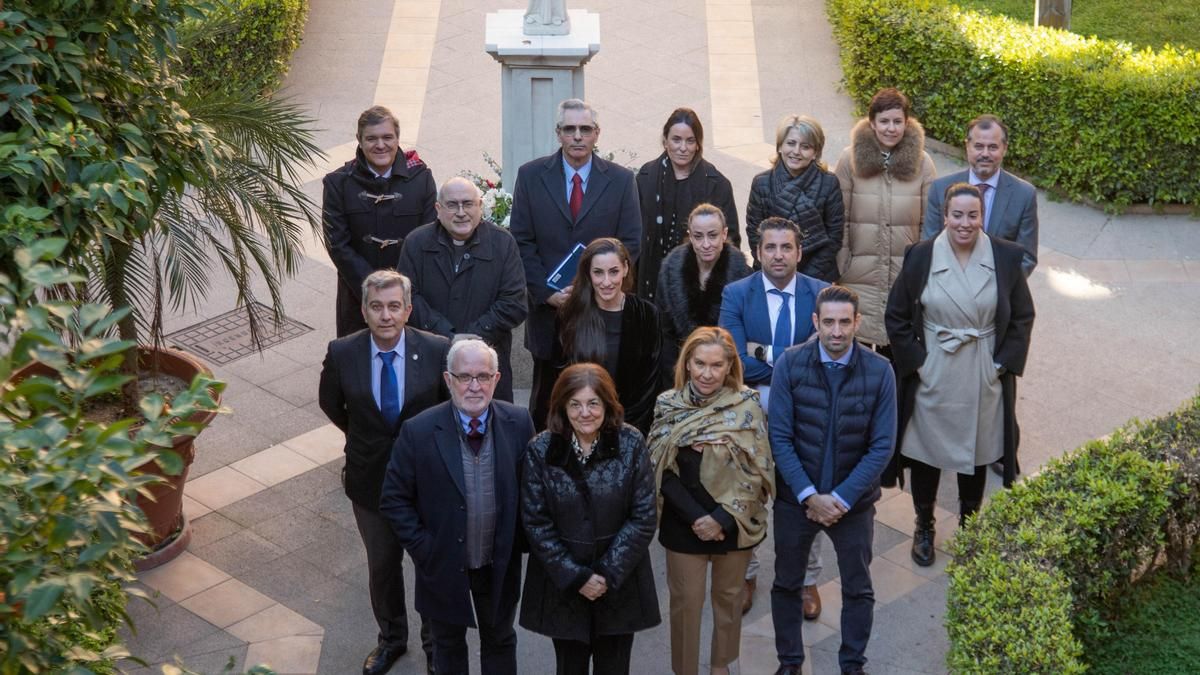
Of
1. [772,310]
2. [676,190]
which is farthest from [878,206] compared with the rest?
[772,310]

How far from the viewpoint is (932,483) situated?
7734 mm

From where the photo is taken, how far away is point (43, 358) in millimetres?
3002

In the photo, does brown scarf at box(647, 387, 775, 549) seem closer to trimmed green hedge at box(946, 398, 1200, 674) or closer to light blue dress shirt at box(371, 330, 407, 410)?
trimmed green hedge at box(946, 398, 1200, 674)

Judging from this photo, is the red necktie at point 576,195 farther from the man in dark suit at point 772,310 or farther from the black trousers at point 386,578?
the black trousers at point 386,578

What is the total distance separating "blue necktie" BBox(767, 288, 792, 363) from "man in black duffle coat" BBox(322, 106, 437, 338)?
2.20m

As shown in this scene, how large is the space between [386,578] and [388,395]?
0.84 meters

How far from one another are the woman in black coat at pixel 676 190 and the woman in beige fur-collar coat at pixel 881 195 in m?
0.68

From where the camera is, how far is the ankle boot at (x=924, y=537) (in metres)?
7.71

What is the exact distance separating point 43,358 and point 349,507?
17.5ft

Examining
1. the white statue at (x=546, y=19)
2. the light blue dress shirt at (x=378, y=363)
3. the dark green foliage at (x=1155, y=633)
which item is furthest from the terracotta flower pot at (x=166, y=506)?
the dark green foliage at (x=1155, y=633)

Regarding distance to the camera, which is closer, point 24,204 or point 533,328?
point 24,204

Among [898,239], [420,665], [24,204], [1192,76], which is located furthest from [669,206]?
[1192,76]

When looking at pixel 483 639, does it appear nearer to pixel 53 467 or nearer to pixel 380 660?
pixel 380 660

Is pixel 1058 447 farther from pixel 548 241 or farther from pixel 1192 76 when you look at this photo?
pixel 1192 76
